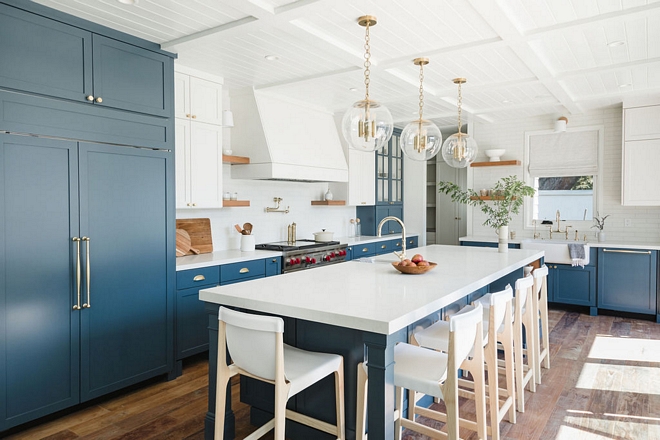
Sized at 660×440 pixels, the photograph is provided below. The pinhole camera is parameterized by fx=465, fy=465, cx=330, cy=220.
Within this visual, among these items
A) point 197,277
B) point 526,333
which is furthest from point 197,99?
point 526,333

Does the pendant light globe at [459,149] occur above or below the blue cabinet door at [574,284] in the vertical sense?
above

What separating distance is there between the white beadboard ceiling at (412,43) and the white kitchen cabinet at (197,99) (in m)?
0.14

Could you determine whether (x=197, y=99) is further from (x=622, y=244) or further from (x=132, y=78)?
(x=622, y=244)

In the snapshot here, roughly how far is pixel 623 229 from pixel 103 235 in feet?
20.2

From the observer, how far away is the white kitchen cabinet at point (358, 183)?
6.36 meters

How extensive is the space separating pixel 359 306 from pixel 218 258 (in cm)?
241

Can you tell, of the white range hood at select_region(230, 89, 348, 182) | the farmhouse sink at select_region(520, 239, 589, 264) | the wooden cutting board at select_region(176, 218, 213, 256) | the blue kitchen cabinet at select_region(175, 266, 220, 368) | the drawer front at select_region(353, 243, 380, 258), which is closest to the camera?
the blue kitchen cabinet at select_region(175, 266, 220, 368)

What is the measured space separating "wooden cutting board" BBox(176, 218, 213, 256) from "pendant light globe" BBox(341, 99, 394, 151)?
2.34 m

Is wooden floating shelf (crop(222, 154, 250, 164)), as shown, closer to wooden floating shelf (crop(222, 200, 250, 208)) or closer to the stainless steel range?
wooden floating shelf (crop(222, 200, 250, 208))

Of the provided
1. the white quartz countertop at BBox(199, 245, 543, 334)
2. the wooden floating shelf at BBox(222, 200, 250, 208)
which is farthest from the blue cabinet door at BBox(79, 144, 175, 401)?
the white quartz countertop at BBox(199, 245, 543, 334)

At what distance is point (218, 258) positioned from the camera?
4297 millimetres

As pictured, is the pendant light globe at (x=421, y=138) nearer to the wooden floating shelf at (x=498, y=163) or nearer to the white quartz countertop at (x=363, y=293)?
the white quartz countertop at (x=363, y=293)

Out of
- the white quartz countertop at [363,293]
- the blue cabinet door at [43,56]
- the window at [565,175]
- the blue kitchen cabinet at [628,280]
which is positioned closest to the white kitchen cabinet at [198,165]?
the blue cabinet door at [43,56]

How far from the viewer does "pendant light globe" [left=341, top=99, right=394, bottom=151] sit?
291 cm
